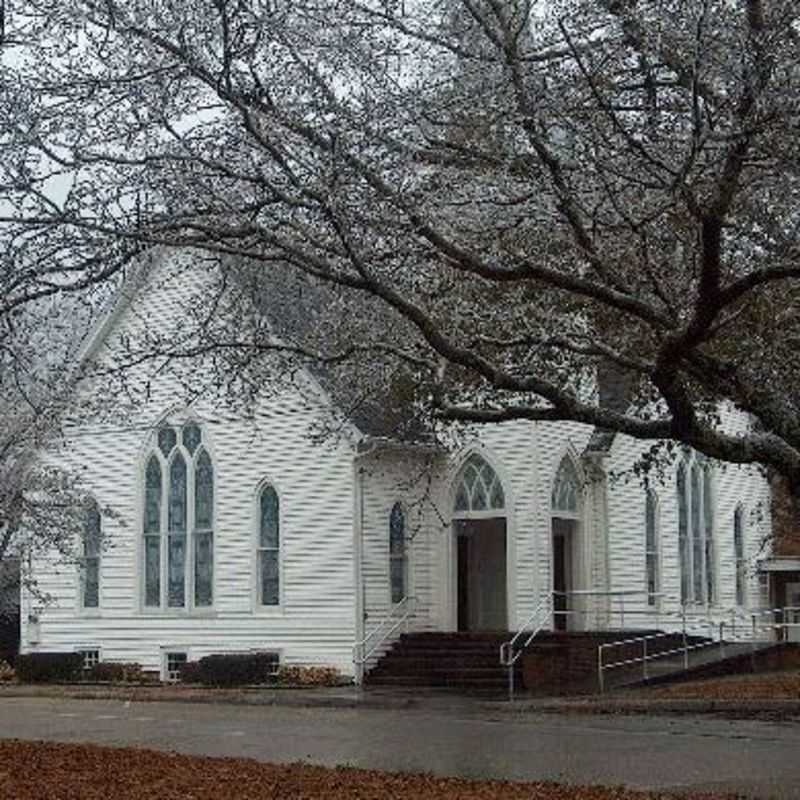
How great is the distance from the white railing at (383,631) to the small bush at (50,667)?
7304 mm

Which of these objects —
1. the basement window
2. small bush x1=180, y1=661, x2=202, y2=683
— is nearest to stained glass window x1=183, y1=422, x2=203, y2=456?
the basement window

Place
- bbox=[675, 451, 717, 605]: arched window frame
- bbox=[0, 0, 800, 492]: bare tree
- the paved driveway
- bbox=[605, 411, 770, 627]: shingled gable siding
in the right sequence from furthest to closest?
bbox=[675, 451, 717, 605]: arched window frame, bbox=[605, 411, 770, 627]: shingled gable siding, the paved driveway, bbox=[0, 0, 800, 492]: bare tree

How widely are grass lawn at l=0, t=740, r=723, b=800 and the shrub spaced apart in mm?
14669

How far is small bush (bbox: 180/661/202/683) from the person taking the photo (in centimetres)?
3102

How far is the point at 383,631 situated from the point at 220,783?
17.4m

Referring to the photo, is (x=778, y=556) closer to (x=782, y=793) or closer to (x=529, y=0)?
(x=782, y=793)

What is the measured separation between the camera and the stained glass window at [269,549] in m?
31.5

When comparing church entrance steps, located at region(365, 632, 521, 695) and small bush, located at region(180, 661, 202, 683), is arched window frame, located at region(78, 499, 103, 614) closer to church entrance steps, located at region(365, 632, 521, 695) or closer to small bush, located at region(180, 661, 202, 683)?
small bush, located at region(180, 661, 202, 683)

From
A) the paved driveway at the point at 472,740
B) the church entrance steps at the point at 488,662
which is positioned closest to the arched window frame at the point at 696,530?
the church entrance steps at the point at 488,662

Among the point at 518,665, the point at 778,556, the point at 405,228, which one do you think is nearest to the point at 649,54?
the point at 405,228

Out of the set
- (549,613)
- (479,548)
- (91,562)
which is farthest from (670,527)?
(91,562)

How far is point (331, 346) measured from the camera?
48.4 feet

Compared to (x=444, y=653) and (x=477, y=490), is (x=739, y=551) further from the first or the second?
(x=444, y=653)

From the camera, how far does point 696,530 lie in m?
35.6
